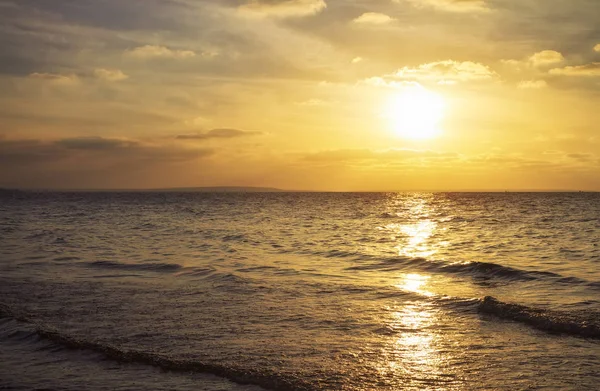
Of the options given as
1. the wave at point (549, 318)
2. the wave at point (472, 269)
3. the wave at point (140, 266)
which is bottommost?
the wave at point (140, 266)

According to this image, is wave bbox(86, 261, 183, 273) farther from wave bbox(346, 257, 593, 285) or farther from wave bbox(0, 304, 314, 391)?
wave bbox(0, 304, 314, 391)

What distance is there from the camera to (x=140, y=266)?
25.3 meters

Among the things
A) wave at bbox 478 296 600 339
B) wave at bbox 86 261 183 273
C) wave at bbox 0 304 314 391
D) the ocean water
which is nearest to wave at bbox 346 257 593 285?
the ocean water

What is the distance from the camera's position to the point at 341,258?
93.5ft

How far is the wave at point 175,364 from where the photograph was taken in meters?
9.79

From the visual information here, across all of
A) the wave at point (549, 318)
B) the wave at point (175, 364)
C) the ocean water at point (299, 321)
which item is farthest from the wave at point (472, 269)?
the wave at point (175, 364)

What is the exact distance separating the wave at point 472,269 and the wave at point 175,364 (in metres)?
14.7

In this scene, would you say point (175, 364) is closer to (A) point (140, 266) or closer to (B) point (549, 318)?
(B) point (549, 318)

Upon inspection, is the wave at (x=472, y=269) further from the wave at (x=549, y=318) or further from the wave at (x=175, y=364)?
the wave at (x=175, y=364)

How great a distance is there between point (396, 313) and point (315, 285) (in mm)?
5171

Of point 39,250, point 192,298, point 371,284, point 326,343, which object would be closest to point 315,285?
point 371,284

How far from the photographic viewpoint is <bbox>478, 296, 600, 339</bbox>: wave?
13.4 metres

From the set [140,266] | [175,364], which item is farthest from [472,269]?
[175,364]

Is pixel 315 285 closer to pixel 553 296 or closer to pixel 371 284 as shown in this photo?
pixel 371 284
